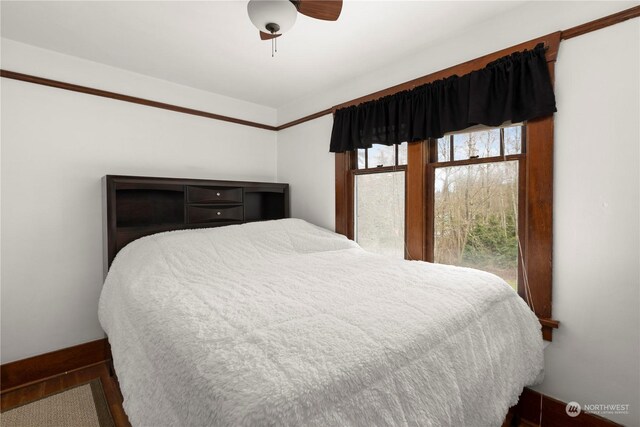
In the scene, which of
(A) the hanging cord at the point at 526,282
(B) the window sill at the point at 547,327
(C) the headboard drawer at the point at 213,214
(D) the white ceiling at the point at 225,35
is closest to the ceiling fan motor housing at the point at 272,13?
(D) the white ceiling at the point at 225,35

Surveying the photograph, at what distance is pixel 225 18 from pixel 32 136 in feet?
5.50

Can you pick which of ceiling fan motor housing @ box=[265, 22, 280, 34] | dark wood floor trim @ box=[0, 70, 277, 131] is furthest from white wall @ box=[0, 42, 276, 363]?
ceiling fan motor housing @ box=[265, 22, 280, 34]

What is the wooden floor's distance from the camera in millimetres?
1868

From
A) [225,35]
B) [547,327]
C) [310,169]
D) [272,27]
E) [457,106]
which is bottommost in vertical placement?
[547,327]

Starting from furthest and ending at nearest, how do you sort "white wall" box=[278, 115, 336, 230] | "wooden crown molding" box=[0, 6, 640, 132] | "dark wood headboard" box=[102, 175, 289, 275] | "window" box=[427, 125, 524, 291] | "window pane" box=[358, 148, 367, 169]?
"white wall" box=[278, 115, 336, 230] < "window pane" box=[358, 148, 367, 169] < "dark wood headboard" box=[102, 175, 289, 275] < "window" box=[427, 125, 524, 291] < "wooden crown molding" box=[0, 6, 640, 132]

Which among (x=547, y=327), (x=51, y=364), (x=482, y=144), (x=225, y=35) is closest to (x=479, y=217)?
(x=482, y=144)

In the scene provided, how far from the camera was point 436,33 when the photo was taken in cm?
200

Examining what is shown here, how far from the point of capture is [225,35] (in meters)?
1.98

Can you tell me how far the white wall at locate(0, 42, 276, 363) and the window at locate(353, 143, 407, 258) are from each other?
181cm

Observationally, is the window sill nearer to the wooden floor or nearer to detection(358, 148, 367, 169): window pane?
detection(358, 148, 367, 169): window pane

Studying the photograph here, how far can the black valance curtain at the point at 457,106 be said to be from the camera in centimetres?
163

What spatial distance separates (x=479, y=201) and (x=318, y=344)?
1.64 meters

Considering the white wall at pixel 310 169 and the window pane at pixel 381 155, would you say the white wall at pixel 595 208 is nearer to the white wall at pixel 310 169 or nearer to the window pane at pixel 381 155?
the window pane at pixel 381 155

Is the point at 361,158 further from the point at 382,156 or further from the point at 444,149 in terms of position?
the point at 444,149
